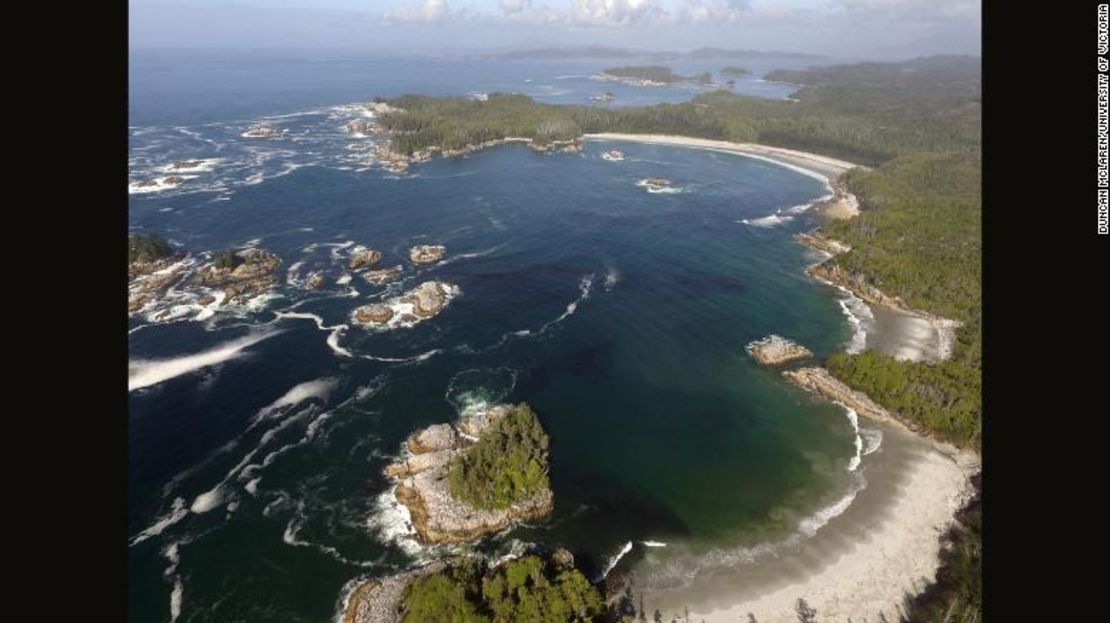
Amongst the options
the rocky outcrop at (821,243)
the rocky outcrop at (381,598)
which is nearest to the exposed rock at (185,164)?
the rocky outcrop at (381,598)

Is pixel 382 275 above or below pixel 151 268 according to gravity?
below

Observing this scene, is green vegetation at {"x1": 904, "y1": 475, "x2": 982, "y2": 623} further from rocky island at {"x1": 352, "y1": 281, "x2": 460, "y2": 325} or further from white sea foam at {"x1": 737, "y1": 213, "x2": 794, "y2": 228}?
white sea foam at {"x1": 737, "y1": 213, "x2": 794, "y2": 228}

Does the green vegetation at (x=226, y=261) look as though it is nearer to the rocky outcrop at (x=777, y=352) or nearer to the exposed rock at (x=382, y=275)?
the exposed rock at (x=382, y=275)

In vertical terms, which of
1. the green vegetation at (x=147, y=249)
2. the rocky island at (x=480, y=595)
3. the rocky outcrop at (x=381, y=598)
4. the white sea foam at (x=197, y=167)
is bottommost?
the rocky outcrop at (x=381, y=598)

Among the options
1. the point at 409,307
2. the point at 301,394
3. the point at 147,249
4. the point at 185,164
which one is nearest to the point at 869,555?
the point at 301,394

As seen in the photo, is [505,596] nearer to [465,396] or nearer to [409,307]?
[465,396]

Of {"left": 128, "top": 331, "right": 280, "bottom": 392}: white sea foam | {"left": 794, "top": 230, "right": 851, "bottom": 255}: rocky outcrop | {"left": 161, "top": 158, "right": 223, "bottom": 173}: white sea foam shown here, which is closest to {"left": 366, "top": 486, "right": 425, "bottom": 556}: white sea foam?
{"left": 128, "top": 331, "right": 280, "bottom": 392}: white sea foam
